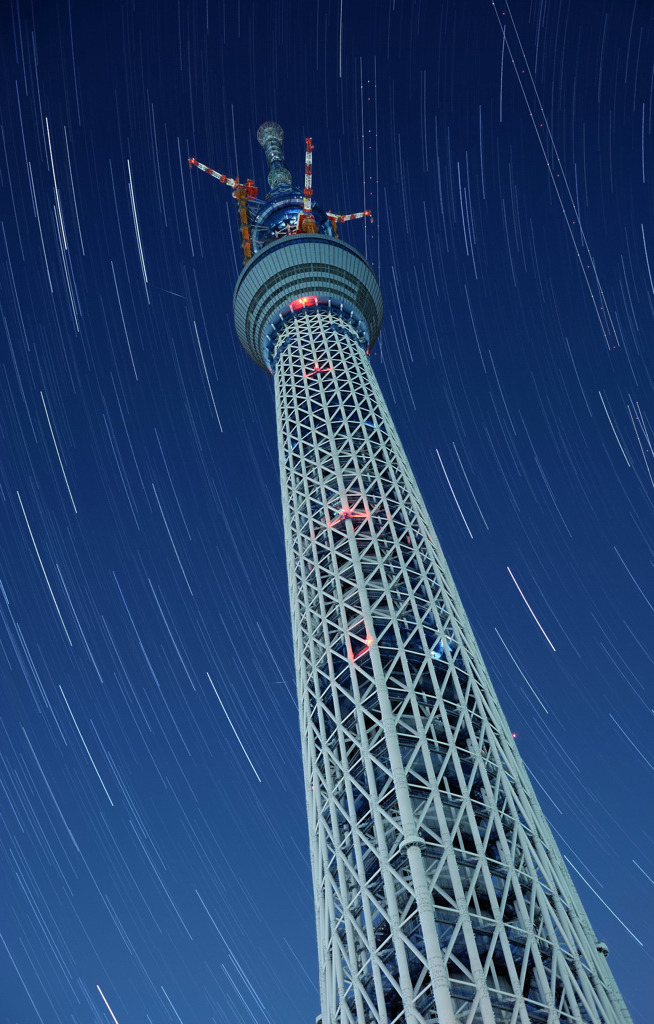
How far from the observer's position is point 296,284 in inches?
1908

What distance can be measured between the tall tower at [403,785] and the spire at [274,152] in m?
28.0

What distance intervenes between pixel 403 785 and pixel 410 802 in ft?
1.60

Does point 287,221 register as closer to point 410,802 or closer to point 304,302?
point 304,302

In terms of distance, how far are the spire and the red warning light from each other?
602 inches

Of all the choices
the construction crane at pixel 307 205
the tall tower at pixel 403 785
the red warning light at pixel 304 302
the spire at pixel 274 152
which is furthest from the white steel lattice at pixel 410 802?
the spire at pixel 274 152

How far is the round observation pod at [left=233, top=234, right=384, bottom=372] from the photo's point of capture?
48500 mm

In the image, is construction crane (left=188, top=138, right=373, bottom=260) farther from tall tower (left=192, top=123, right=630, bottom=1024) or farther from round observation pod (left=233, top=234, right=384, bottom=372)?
tall tower (left=192, top=123, right=630, bottom=1024)

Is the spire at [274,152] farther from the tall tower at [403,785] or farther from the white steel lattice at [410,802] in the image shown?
the white steel lattice at [410,802]

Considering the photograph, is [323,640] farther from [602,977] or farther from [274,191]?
[274,191]

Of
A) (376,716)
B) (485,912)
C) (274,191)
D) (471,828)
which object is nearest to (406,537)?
(376,716)

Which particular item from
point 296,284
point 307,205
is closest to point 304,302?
point 296,284

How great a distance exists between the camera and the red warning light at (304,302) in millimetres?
48406

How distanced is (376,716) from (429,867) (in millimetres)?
5061

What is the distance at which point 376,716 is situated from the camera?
83.3 ft
